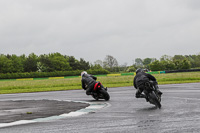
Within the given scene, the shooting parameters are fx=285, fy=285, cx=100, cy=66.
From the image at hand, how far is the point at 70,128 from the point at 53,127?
1.51ft

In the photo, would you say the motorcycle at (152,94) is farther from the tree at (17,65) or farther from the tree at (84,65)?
the tree at (84,65)

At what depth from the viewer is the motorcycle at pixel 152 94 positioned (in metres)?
9.99

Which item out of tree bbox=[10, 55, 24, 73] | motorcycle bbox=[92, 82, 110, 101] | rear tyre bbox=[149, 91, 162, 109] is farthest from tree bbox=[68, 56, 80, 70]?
rear tyre bbox=[149, 91, 162, 109]

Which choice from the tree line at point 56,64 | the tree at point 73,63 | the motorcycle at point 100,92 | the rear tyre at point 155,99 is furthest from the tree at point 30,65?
the rear tyre at point 155,99

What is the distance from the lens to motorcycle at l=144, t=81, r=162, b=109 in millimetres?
9992

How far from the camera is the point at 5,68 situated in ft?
434

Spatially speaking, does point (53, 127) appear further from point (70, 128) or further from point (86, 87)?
point (86, 87)

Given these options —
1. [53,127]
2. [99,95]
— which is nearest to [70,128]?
[53,127]

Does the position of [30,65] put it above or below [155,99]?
above

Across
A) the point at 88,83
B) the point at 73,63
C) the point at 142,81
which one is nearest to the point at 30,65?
the point at 73,63

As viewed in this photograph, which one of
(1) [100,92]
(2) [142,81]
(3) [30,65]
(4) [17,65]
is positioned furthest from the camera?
(3) [30,65]

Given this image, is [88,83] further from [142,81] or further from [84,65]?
[84,65]

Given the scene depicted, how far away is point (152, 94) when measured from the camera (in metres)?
10.0

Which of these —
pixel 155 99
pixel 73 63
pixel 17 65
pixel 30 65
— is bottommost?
pixel 155 99
